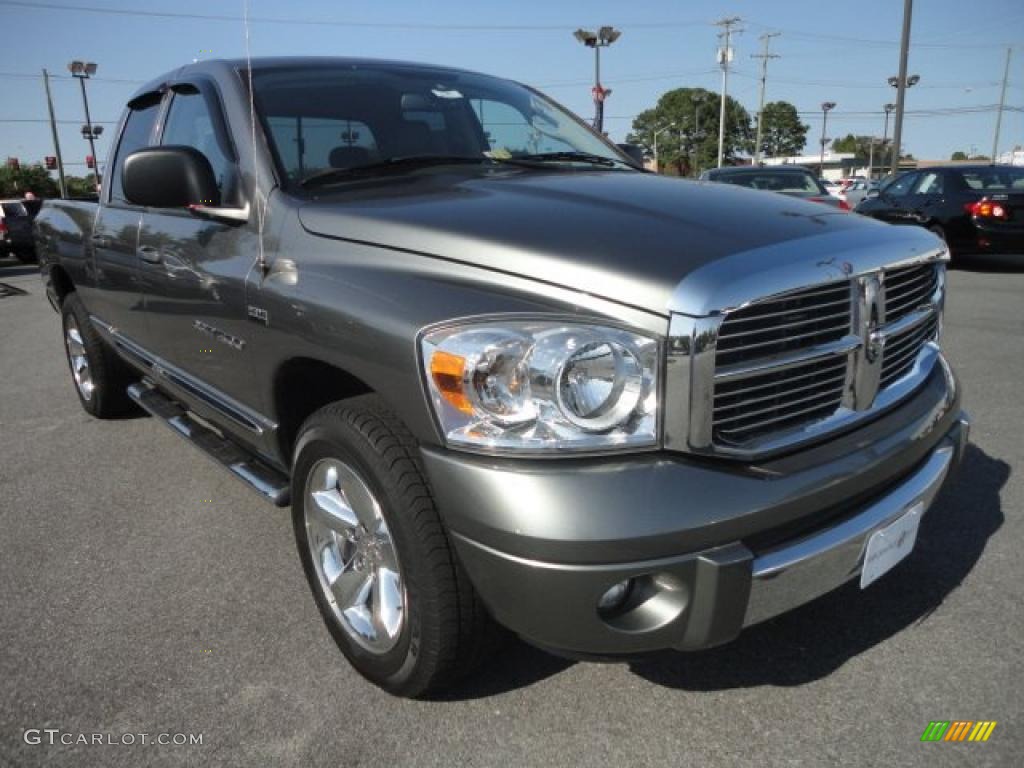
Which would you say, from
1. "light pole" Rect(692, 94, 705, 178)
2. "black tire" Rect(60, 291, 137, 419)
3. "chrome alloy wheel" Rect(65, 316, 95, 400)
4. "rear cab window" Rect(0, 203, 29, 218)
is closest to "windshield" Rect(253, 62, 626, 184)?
"black tire" Rect(60, 291, 137, 419)

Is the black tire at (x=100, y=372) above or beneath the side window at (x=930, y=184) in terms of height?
beneath

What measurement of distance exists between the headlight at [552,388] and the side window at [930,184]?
11574 millimetres

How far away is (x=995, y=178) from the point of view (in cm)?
1139

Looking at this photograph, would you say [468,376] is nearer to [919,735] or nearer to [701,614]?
[701,614]

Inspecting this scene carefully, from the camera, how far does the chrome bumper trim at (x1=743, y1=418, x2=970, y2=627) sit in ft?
5.73

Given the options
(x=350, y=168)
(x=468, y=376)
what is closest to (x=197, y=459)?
(x=350, y=168)

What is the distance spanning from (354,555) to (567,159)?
5.81ft

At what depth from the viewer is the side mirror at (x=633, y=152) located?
3663mm

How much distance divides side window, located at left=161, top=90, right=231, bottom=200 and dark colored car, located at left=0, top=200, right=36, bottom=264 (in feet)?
57.5

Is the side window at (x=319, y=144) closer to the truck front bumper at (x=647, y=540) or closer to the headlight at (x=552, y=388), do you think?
the headlight at (x=552, y=388)

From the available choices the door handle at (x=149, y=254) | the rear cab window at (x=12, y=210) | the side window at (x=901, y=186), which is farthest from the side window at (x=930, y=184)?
the rear cab window at (x=12, y=210)

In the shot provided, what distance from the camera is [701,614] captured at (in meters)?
1.71

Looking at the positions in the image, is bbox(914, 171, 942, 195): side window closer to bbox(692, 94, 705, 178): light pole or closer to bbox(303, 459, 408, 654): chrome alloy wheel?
bbox(303, 459, 408, 654): chrome alloy wheel

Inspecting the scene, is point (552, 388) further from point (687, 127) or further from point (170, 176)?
point (687, 127)
